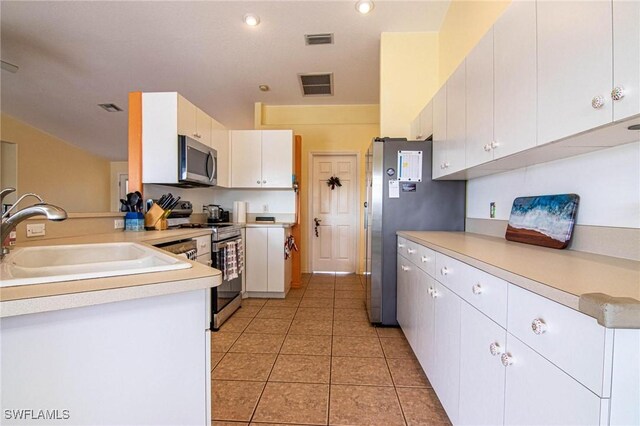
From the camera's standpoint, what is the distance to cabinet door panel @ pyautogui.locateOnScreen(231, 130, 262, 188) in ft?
11.7

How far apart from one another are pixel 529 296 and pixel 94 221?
2.53 meters

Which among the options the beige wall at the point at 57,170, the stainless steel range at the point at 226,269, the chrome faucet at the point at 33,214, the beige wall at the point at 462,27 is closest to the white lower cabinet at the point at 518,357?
the chrome faucet at the point at 33,214

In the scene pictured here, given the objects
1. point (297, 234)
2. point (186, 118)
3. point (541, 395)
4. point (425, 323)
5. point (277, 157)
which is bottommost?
point (425, 323)

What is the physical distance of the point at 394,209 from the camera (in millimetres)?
2355

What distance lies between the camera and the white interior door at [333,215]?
14.9 ft

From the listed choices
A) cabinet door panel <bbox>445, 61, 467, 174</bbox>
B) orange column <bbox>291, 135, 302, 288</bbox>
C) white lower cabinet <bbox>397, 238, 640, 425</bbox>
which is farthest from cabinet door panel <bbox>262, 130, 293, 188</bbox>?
white lower cabinet <bbox>397, 238, 640, 425</bbox>

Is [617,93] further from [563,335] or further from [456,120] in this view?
[456,120]

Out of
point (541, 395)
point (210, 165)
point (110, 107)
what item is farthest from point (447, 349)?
point (110, 107)

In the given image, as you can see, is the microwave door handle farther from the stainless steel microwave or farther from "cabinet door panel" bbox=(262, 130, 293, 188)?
"cabinet door panel" bbox=(262, 130, 293, 188)

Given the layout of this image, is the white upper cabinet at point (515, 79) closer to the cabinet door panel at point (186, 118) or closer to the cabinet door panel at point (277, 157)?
the cabinet door panel at point (186, 118)

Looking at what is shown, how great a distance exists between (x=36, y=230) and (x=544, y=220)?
275 cm

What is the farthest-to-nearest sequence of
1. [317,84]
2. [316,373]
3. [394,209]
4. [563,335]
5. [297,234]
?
[297,234] < [317,84] < [394,209] < [316,373] < [563,335]

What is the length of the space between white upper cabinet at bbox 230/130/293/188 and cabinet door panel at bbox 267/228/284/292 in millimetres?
731

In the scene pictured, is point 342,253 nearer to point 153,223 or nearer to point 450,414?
point 153,223
